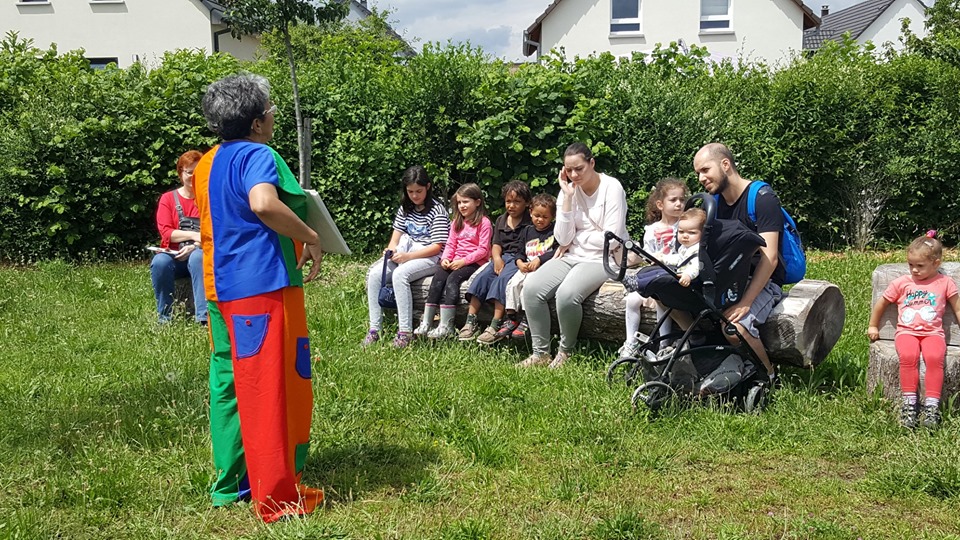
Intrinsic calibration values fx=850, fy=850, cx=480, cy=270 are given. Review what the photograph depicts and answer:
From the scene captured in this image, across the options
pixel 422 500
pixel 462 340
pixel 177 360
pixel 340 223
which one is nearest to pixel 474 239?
pixel 462 340

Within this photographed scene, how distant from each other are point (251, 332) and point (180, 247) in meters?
4.63

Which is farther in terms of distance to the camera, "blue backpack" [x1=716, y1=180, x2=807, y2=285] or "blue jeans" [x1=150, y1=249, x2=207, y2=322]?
"blue jeans" [x1=150, y1=249, x2=207, y2=322]

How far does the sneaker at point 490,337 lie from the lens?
662 cm

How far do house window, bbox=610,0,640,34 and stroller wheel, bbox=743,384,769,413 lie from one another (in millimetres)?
23580

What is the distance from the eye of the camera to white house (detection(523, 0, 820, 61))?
87.2ft

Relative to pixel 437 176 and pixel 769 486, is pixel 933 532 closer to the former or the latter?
pixel 769 486

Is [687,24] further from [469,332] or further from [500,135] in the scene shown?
[469,332]

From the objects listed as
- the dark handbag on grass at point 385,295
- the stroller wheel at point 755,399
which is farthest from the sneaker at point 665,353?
the dark handbag on grass at point 385,295

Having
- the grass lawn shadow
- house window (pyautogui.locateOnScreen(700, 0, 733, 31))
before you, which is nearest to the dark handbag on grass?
the grass lawn shadow

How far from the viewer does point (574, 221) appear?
21.0ft

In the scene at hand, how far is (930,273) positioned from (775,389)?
1114 millimetres

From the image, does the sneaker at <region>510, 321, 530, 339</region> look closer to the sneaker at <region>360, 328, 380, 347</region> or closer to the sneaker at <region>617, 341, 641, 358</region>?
the sneaker at <region>617, 341, 641, 358</region>

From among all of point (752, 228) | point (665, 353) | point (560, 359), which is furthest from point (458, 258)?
point (752, 228)

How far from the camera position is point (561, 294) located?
6090 millimetres
